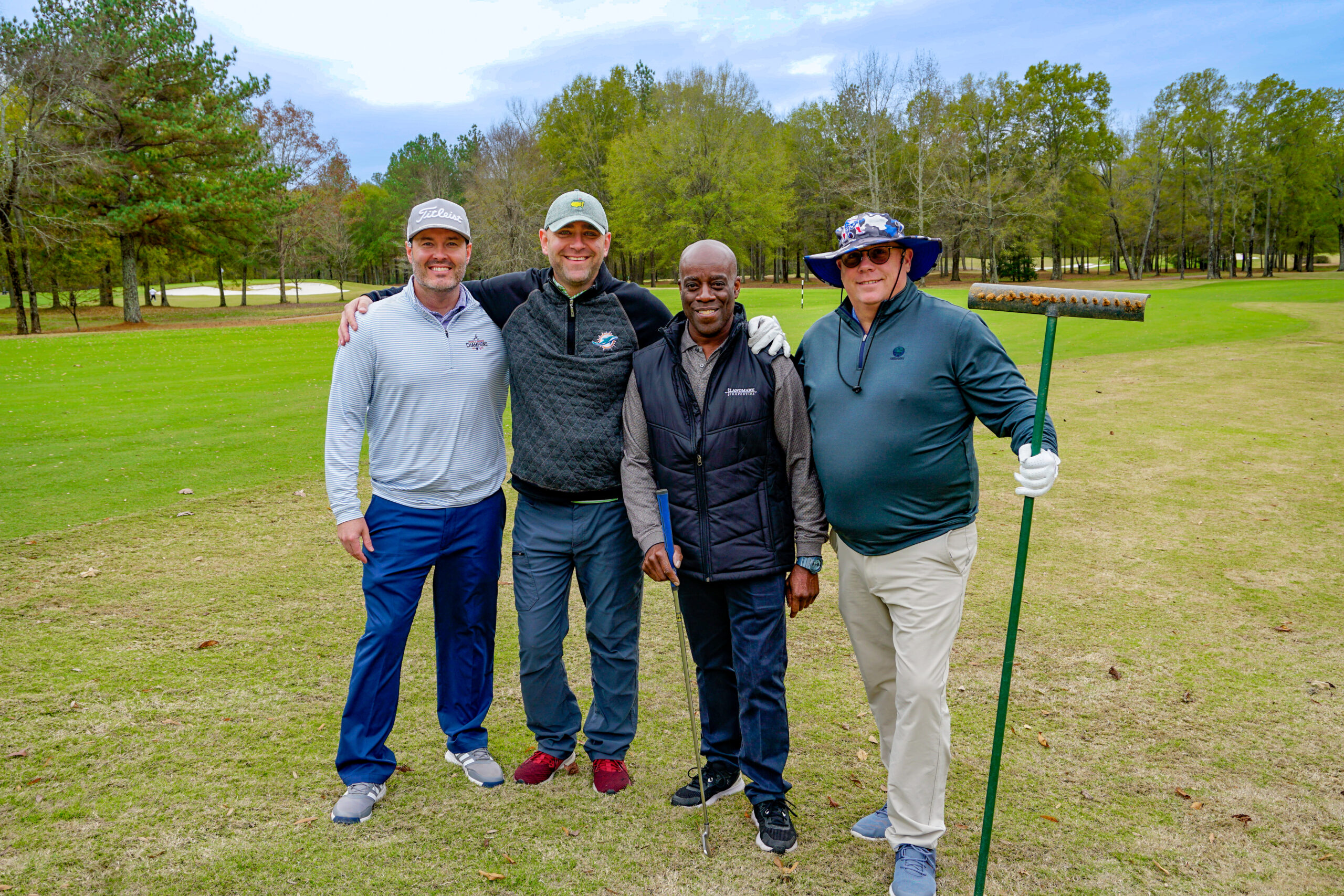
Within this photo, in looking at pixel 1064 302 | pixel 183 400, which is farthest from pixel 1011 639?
pixel 183 400

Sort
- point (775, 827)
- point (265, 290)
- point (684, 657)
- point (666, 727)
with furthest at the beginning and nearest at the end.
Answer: point (265, 290) < point (666, 727) < point (684, 657) < point (775, 827)

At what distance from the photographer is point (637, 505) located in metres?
3.67

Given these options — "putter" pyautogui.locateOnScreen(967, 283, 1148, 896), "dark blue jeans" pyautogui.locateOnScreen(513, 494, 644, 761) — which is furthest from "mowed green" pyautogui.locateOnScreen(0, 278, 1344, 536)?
"putter" pyautogui.locateOnScreen(967, 283, 1148, 896)

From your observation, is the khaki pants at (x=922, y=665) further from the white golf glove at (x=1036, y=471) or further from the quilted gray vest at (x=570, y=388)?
the quilted gray vest at (x=570, y=388)

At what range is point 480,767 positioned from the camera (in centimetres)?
391

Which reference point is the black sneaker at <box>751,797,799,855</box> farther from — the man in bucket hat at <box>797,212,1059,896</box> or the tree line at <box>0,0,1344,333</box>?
the tree line at <box>0,0,1344,333</box>

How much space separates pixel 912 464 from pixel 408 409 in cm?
219

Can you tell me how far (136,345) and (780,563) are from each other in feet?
86.9

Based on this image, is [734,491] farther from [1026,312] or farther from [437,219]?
[437,219]

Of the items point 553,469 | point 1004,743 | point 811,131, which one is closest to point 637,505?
point 553,469

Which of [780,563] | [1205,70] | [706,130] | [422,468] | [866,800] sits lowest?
[866,800]

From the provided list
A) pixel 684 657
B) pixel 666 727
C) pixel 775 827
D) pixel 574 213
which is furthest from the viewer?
pixel 666 727

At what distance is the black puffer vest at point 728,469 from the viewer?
3.50m

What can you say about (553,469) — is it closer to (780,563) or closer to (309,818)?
(780,563)
